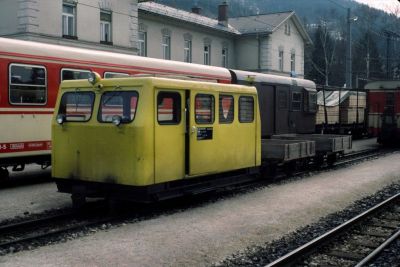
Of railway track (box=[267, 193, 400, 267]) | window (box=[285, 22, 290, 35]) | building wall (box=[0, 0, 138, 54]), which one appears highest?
window (box=[285, 22, 290, 35])

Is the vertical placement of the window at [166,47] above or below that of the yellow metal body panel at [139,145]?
above

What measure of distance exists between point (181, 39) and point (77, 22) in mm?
12508

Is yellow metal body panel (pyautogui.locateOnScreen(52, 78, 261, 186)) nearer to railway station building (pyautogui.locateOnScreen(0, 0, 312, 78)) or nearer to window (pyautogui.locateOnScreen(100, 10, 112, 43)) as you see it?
railway station building (pyautogui.locateOnScreen(0, 0, 312, 78))

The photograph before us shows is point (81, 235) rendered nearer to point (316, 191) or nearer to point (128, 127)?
point (128, 127)

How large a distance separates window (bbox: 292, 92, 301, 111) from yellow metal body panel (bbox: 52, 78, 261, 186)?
8275 mm

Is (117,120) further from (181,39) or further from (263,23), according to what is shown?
(263,23)

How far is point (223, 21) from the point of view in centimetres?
4475

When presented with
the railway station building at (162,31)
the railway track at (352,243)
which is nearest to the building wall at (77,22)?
the railway station building at (162,31)

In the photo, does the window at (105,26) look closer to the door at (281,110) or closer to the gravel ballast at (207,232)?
the door at (281,110)

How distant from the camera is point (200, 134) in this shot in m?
9.46

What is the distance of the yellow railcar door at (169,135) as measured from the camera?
860 centimetres

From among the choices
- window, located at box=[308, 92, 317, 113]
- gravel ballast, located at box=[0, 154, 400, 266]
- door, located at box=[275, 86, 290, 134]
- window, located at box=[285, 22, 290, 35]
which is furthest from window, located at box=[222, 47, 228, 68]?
gravel ballast, located at box=[0, 154, 400, 266]

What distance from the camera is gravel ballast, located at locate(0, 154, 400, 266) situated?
6.59 m

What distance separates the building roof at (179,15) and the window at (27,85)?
21783mm
